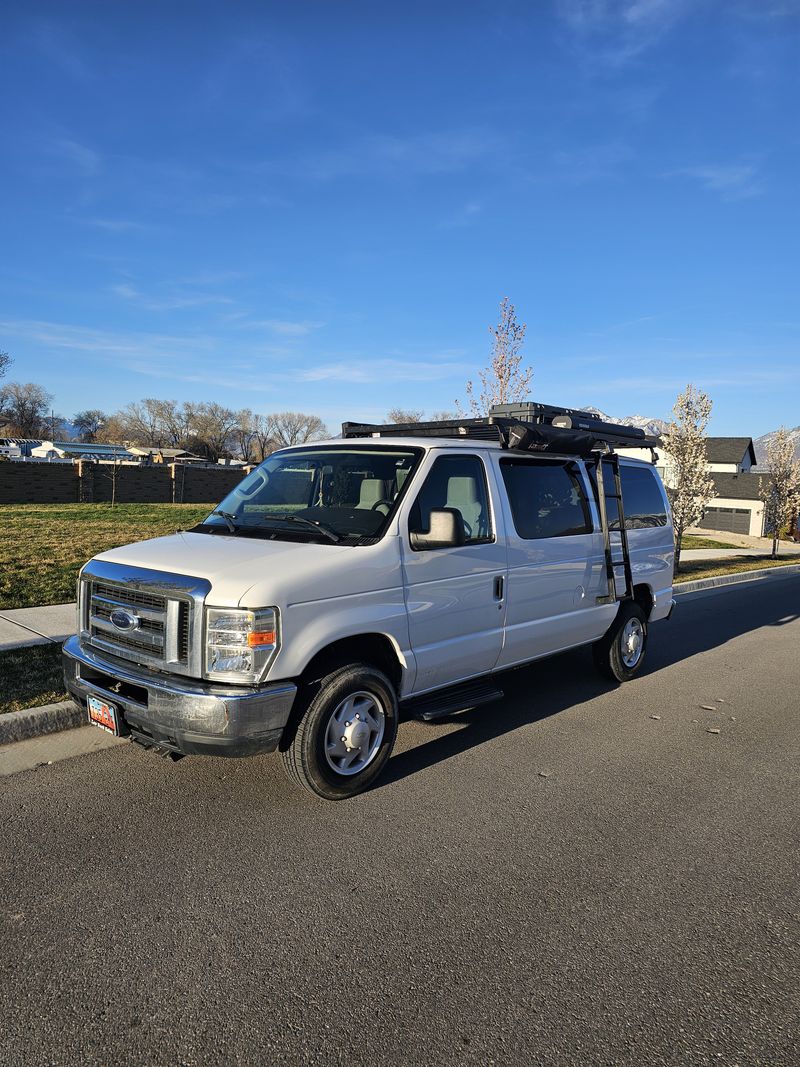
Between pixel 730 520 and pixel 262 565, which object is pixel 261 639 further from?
pixel 730 520

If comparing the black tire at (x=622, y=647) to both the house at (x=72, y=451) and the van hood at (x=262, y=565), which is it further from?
the house at (x=72, y=451)

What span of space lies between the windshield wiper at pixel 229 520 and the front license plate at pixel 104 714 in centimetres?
129

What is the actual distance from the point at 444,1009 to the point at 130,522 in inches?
734

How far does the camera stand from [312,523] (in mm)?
4492

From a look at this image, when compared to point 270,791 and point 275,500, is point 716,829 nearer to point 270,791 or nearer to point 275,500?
point 270,791

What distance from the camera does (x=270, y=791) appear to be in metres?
4.27

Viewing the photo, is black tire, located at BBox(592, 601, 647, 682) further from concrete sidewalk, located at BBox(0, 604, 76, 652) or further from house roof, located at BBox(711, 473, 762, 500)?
house roof, located at BBox(711, 473, 762, 500)

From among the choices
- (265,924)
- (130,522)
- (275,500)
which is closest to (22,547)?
(130,522)

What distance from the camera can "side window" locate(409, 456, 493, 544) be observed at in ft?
15.3

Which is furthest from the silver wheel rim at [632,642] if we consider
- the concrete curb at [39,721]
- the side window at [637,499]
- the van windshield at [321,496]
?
the concrete curb at [39,721]

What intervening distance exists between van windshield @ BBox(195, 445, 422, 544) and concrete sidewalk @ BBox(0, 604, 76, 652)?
3112mm

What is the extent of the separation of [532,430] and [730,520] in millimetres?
42912

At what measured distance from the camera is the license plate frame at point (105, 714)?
13.1 feet

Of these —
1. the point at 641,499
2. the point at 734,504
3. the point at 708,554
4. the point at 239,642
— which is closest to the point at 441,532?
the point at 239,642
